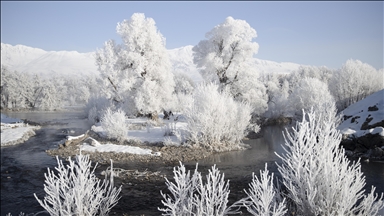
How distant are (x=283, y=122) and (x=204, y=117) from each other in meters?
22.9

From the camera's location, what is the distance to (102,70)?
27.9 metres

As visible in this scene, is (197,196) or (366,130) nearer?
(197,196)

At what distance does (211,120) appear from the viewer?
19.0 metres

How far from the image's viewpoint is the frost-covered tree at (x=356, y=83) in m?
31.0

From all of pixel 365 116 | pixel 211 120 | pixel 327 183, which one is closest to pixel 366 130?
pixel 365 116

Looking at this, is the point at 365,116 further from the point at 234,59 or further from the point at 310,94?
the point at 234,59

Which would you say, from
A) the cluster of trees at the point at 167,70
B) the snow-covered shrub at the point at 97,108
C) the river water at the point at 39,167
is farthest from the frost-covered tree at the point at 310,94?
the snow-covered shrub at the point at 97,108

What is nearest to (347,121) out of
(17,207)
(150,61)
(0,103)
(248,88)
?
(248,88)

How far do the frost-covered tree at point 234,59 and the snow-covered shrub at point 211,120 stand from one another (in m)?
7.73

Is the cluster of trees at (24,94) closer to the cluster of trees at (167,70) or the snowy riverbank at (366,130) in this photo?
the cluster of trees at (167,70)

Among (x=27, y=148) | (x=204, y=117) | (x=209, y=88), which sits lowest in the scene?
(x=27, y=148)

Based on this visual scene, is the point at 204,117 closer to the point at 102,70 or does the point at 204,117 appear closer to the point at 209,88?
the point at 209,88

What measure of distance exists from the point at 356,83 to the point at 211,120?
22.3 m

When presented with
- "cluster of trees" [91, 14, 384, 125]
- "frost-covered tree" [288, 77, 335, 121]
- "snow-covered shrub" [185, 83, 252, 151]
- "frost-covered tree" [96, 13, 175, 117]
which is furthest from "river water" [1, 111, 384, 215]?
"frost-covered tree" [288, 77, 335, 121]
